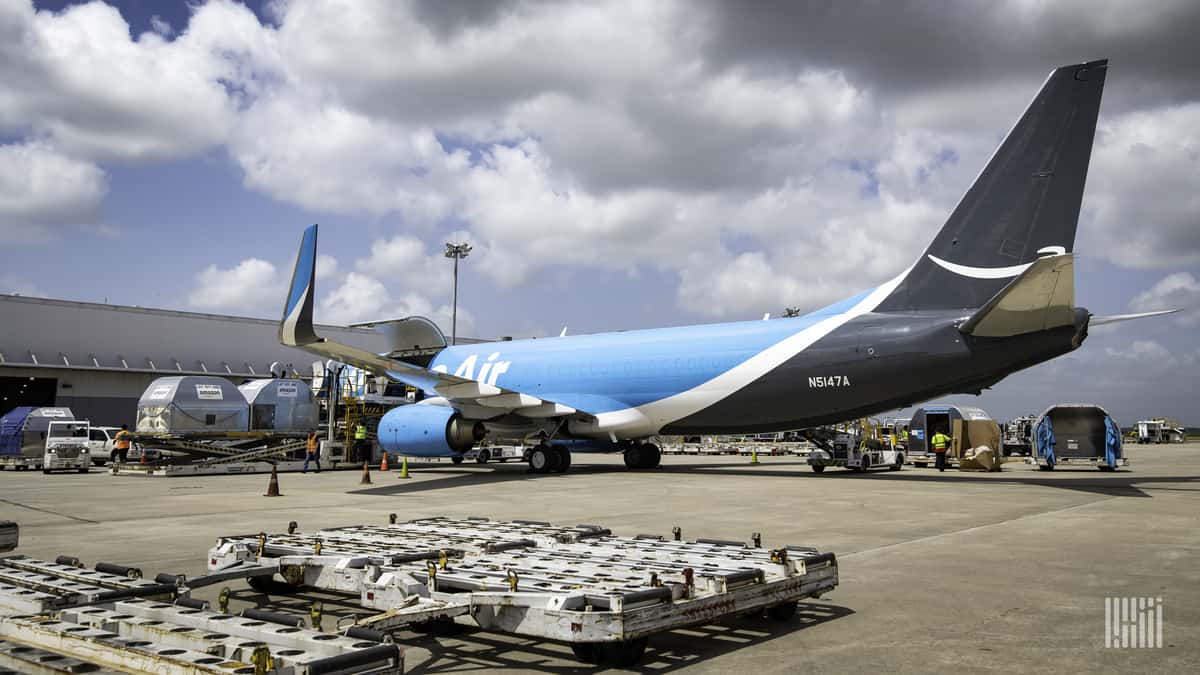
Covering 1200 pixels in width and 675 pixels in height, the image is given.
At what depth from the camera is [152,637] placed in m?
3.95

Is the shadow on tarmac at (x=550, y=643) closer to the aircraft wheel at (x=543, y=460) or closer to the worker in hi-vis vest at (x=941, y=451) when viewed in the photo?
the aircraft wheel at (x=543, y=460)

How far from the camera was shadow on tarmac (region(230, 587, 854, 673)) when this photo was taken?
448 centimetres

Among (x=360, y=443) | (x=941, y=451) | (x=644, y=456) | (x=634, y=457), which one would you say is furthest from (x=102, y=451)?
(x=941, y=451)

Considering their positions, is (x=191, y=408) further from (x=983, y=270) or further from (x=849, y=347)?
(x=983, y=270)

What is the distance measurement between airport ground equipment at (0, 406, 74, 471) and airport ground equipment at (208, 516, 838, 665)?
27.0 m

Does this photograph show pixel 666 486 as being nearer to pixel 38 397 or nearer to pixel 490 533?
pixel 490 533

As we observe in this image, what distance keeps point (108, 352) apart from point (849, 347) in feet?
147

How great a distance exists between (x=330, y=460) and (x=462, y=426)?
724 centimetres

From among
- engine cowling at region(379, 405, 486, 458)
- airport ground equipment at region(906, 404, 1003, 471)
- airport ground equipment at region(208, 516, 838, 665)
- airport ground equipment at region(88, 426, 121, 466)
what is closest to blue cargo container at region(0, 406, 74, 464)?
airport ground equipment at region(88, 426, 121, 466)

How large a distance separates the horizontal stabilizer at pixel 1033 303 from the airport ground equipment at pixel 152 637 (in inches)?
496

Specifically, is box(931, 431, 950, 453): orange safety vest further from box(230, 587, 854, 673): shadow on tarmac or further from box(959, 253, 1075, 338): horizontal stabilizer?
box(230, 587, 854, 673): shadow on tarmac

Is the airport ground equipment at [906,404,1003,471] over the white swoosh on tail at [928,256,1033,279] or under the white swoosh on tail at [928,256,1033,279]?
under

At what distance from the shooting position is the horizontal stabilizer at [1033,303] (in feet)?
43.3

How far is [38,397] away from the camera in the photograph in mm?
50156
